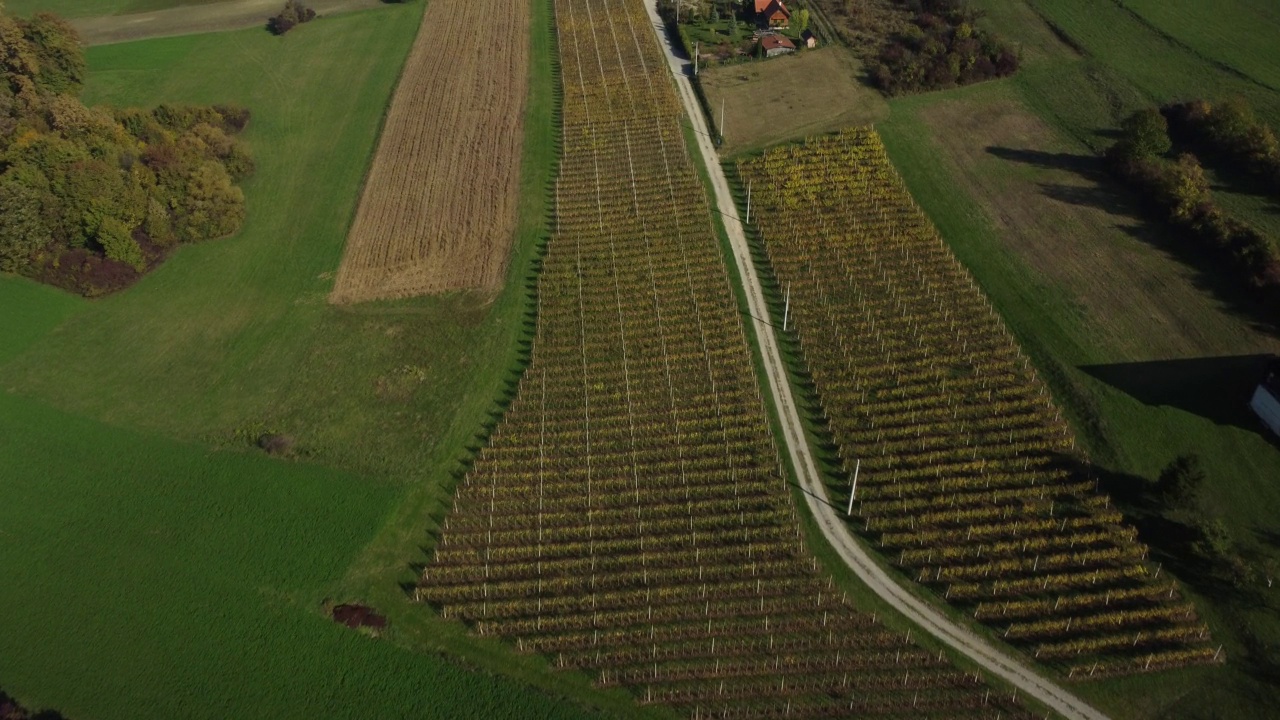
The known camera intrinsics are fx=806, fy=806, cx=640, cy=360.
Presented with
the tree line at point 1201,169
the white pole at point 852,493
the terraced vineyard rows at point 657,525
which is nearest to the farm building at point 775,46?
the terraced vineyard rows at point 657,525

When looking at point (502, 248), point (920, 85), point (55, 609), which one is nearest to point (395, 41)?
point (502, 248)

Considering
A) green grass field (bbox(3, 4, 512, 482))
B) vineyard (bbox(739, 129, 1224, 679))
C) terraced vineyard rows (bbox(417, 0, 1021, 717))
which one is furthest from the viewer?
green grass field (bbox(3, 4, 512, 482))

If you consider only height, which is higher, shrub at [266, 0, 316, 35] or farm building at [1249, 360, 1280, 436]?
shrub at [266, 0, 316, 35]

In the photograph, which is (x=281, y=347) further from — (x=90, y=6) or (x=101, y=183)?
(x=90, y=6)

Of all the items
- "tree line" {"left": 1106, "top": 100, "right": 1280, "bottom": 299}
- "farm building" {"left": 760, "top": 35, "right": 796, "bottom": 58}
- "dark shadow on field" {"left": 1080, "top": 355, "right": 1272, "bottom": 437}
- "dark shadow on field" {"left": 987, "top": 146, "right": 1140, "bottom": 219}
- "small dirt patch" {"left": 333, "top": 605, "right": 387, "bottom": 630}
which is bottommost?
"small dirt patch" {"left": 333, "top": 605, "right": 387, "bottom": 630}

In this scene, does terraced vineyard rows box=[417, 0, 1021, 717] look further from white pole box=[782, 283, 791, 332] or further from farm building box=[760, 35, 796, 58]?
farm building box=[760, 35, 796, 58]

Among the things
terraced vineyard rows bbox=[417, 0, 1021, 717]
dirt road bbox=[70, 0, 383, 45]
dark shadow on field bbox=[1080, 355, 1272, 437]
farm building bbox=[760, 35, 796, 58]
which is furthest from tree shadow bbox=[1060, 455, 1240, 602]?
dirt road bbox=[70, 0, 383, 45]

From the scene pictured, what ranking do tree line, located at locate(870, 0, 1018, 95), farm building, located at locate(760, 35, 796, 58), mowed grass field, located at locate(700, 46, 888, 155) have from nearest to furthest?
mowed grass field, located at locate(700, 46, 888, 155) → tree line, located at locate(870, 0, 1018, 95) → farm building, located at locate(760, 35, 796, 58)
